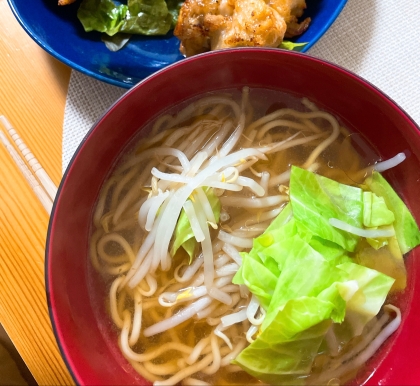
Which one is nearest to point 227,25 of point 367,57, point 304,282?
point 367,57

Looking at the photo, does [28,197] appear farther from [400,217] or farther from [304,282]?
[400,217]

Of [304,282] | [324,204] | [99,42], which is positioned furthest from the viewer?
[99,42]

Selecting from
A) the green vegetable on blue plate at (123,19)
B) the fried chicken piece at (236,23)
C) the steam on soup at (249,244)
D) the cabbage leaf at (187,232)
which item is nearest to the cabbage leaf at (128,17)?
the green vegetable on blue plate at (123,19)

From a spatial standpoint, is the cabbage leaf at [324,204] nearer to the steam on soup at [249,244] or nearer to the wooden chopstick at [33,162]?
the steam on soup at [249,244]

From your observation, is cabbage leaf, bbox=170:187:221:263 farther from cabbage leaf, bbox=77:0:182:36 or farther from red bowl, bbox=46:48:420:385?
cabbage leaf, bbox=77:0:182:36

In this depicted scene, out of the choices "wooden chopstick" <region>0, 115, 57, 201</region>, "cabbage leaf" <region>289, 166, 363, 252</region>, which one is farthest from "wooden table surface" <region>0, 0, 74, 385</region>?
"cabbage leaf" <region>289, 166, 363, 252</region>

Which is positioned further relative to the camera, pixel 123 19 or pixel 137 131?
pixel 123 19
